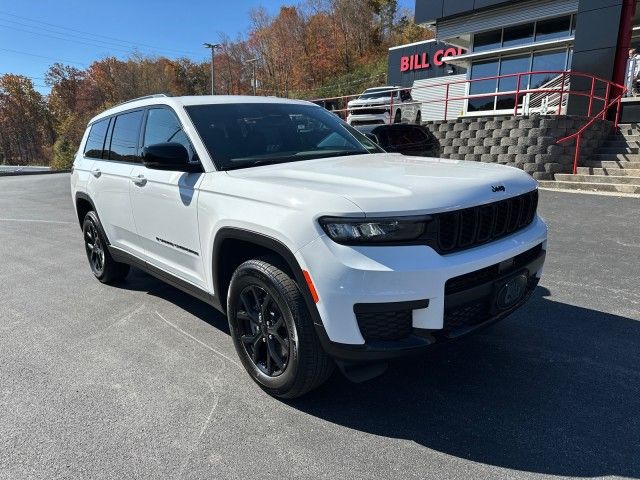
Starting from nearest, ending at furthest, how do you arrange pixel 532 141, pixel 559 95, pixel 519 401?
1. pixel 519 401
2. pixel 532 141
3. pixel 559 95

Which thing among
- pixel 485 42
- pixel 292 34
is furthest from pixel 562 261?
pixel 292 34

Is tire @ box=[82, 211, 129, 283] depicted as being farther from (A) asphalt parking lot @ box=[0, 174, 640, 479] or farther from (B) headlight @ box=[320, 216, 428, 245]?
(B) headlight @ box=[320, 216, 428, 245]

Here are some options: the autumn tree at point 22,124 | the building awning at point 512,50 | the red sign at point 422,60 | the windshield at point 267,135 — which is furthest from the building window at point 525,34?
the autumn tree at point 22,124

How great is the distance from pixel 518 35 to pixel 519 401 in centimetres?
2083

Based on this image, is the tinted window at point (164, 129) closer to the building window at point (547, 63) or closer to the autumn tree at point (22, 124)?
the building window at point (547, 63)

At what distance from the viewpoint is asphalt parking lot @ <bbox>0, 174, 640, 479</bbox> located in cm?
235

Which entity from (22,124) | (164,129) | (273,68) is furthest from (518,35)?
(22,124)

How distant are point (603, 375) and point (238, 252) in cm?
252

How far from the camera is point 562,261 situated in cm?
561

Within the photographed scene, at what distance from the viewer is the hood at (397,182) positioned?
2.37 metres

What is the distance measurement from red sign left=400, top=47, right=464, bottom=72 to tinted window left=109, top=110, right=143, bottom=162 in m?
25.2

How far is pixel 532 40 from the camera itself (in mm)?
19406

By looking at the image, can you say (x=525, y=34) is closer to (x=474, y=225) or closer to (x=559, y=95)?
(x=559, y=95)

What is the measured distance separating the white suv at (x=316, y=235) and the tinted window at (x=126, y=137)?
15 centimetres
